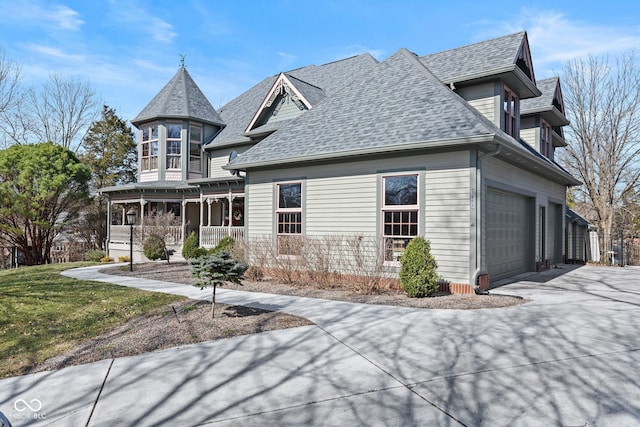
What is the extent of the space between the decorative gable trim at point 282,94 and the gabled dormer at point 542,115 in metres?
8.55

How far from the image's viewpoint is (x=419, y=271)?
8.92 m

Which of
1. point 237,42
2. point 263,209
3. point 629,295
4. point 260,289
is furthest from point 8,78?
point 629,295

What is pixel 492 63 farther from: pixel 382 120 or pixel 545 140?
pixel 545 140

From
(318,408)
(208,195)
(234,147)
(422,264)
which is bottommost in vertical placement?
(318,408)

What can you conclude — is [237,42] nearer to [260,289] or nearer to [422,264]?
[260,289]

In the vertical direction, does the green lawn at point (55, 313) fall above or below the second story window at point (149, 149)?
below

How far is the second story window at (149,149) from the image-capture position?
22031 millimetres

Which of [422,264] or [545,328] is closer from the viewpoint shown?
[545,328]

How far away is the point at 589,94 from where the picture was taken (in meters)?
22.5

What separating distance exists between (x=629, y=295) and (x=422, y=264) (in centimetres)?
491

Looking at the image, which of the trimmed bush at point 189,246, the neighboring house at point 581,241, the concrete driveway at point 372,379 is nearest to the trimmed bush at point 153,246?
the trimmed bush at point 189,246

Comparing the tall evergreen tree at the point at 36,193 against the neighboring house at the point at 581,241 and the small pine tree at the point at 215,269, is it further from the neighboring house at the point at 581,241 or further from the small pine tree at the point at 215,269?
the neighboring house at the point at 581,241

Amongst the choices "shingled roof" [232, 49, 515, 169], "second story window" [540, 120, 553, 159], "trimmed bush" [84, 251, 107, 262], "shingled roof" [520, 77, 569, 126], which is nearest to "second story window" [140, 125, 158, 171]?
"trimmed bush" [84, 251, 107, 262]

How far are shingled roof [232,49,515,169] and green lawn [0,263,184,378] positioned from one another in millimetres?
5481
